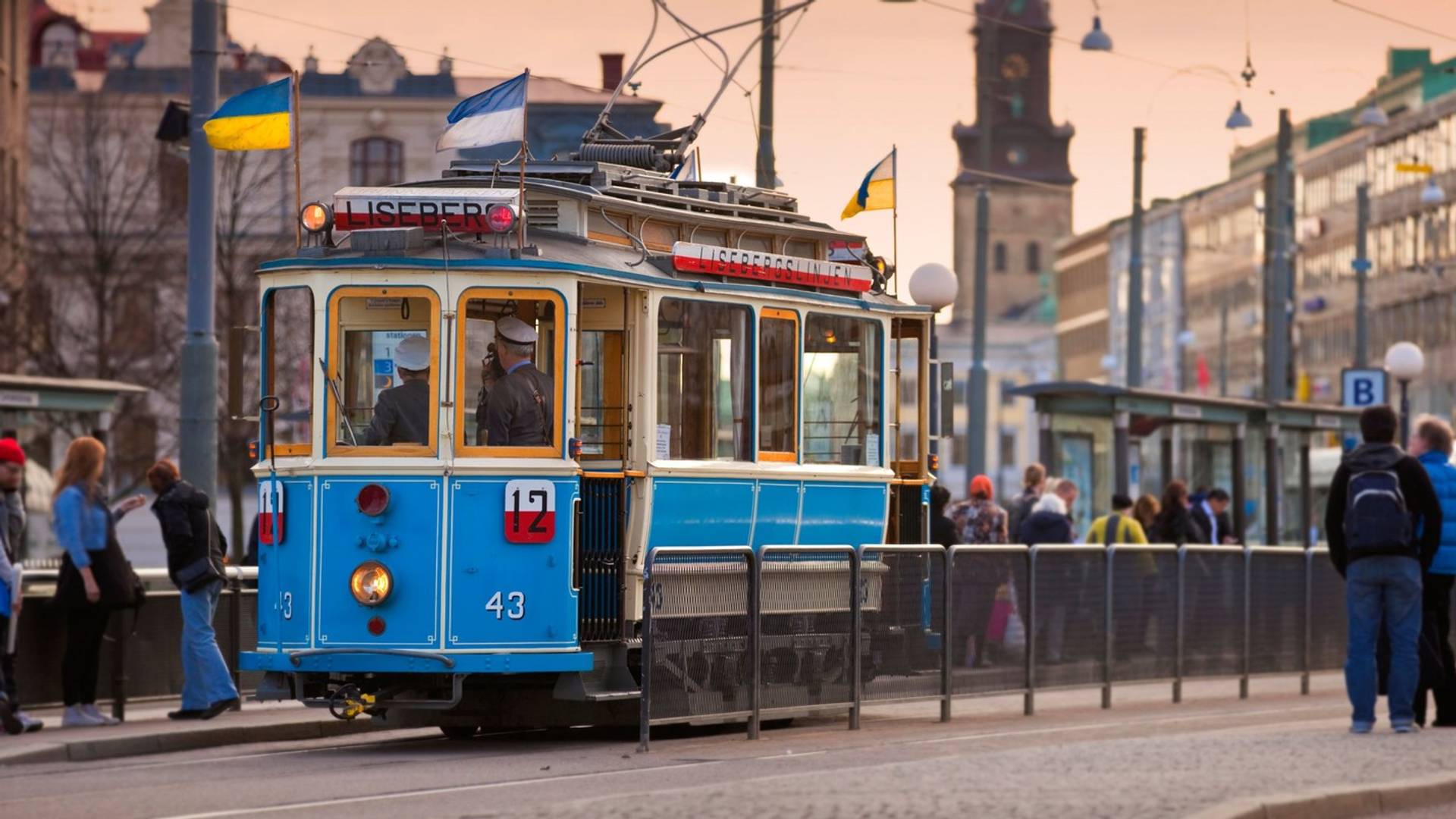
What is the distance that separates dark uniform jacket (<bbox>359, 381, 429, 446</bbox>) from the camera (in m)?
16.4

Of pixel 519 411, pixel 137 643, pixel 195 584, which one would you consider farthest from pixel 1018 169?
pixel 519 411

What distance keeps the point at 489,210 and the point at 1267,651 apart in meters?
8.93

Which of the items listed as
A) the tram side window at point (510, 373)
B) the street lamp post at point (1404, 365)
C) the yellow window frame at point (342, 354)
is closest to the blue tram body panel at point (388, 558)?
the yellow window frame at point (342, 354)

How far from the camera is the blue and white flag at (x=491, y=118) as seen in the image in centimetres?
1688

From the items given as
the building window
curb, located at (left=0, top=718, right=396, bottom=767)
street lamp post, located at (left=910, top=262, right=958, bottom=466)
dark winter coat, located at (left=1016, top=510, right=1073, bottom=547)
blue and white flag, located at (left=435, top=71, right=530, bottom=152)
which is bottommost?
curb, located at (left=0, top=718, right=396, bottom=767)

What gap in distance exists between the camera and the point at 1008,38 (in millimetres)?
154750

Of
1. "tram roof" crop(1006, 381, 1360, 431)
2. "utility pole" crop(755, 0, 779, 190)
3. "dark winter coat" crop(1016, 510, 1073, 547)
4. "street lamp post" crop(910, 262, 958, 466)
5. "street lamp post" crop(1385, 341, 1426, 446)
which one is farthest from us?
"street lamp post" crop(1385, 341, 1426, 446)

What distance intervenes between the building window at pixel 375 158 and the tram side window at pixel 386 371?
58.4m

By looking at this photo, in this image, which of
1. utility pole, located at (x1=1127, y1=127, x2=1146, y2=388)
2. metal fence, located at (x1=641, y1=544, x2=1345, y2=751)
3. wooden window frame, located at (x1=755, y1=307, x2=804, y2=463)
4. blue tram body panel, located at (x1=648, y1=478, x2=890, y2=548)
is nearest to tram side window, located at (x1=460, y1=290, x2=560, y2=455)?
blue tram body panel, located at (x1=648, y1=478, x2=890, y2=548)

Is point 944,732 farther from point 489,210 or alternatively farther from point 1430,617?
point 489,210

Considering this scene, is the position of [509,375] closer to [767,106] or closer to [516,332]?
[516,332]

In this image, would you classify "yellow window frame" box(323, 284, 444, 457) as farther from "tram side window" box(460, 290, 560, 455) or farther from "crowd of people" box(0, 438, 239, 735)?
"crowd of people" box(0, 438, 239, 735)

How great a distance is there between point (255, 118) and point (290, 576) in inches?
186

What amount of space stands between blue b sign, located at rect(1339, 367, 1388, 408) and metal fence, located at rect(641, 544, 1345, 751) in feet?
49.1
